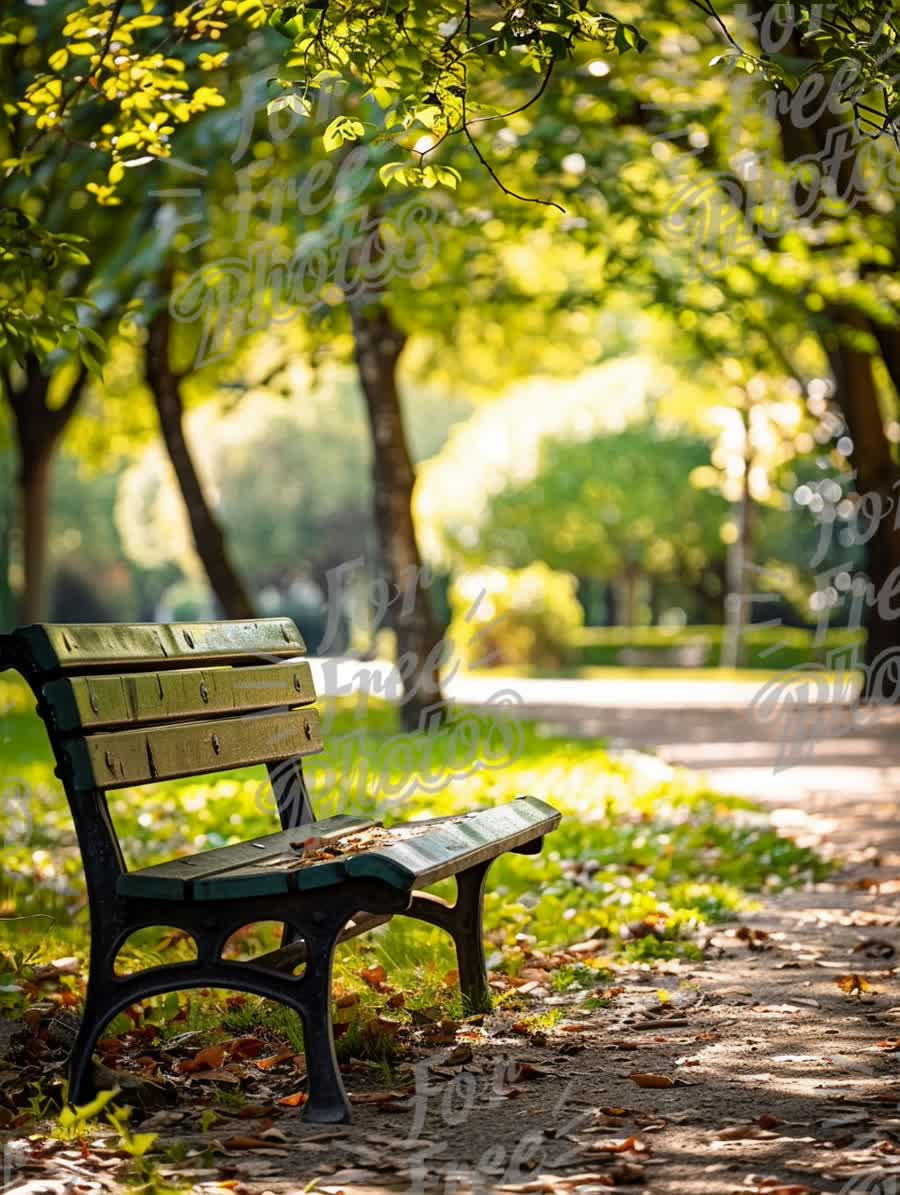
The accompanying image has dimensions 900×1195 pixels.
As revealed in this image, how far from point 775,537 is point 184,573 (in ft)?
99.4

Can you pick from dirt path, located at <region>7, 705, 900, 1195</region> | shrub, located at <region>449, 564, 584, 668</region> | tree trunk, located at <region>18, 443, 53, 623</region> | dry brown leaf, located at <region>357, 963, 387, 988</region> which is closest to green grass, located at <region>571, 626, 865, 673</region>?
shrub, located at <region>449, 564, 584, 668</region>

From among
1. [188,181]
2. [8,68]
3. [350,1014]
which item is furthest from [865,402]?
[350,1014]

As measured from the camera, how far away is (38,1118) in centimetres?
399

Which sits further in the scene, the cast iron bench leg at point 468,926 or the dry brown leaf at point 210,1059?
the cast iron bench leg at point 468,926

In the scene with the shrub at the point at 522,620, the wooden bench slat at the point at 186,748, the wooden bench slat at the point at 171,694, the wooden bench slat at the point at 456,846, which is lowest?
the shrub at the point at 522,620

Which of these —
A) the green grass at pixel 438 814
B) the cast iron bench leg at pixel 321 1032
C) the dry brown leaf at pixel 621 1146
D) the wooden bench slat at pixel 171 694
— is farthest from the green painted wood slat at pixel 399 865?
the dry brown leaf at pixel 621 1146

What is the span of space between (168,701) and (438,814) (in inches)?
194

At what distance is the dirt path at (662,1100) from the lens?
139 inches

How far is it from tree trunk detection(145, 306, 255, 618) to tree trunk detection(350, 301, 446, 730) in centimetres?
270

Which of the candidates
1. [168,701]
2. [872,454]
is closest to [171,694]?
[168,701]

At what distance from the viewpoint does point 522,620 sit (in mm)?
32312

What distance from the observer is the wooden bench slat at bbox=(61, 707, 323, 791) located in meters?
4.05

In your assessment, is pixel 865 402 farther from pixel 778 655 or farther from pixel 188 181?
pixel 778 655

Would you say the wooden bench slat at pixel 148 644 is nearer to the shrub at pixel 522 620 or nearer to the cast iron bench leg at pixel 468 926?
the cast iron bench leg at pixel 468 926
